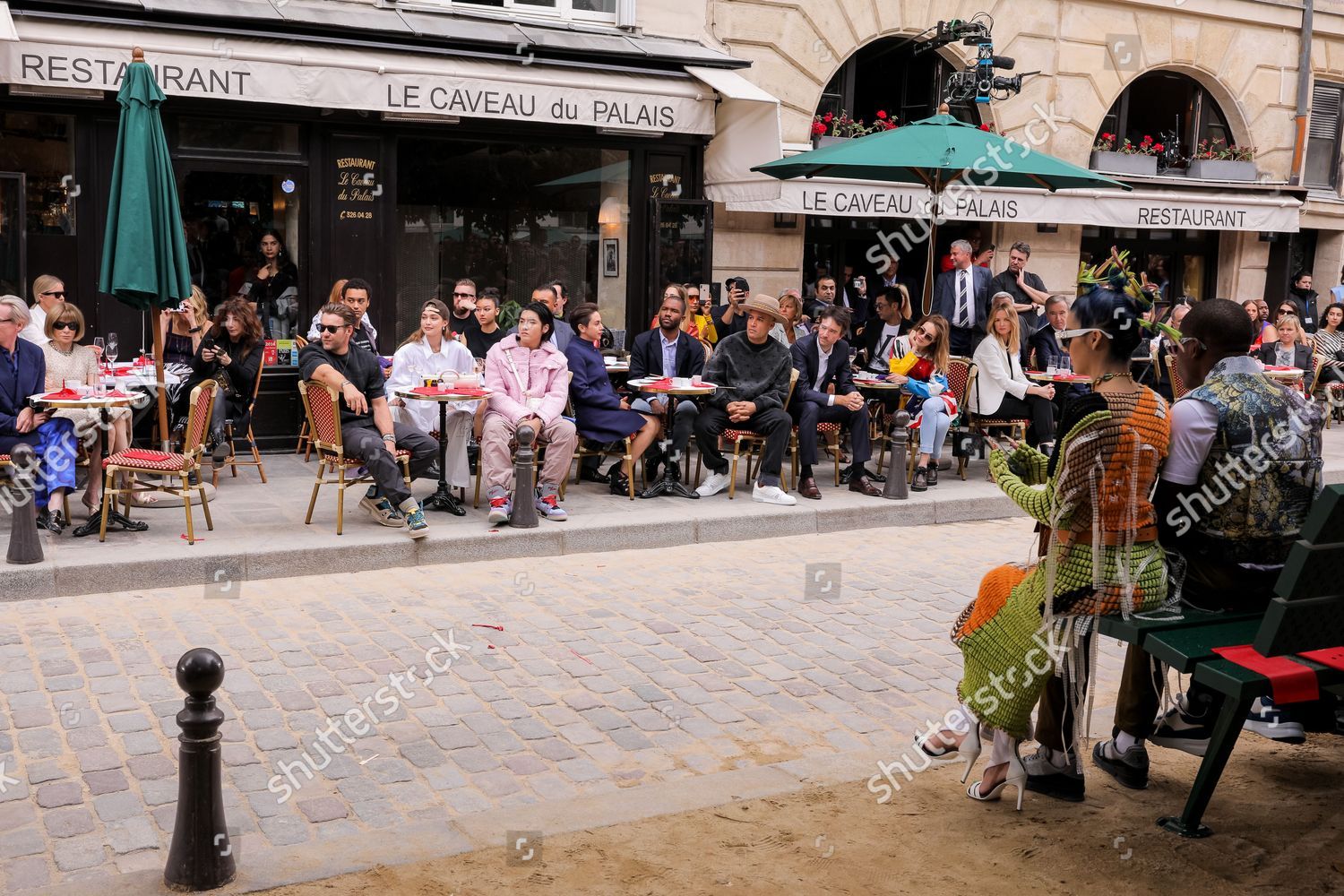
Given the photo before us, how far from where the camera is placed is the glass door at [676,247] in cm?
1373

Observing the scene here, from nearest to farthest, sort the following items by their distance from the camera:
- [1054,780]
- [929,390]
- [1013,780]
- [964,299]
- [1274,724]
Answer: [1013,780] < [1054,780] < [1274,724] < [929,390] < [964,299]

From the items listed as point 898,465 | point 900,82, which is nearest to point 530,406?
point 898,465

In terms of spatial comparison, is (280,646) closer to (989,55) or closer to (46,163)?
(46,163)

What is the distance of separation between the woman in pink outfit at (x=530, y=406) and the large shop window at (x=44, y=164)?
14.2 feet

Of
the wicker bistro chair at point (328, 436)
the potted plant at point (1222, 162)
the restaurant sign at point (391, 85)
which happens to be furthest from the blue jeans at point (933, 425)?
the potted plant at point (1222, 162)

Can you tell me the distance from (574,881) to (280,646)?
297 cm

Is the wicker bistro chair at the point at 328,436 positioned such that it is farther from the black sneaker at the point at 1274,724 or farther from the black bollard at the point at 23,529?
the black sneaker at the point at 1274,724

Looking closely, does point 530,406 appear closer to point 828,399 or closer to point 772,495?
point 772,495

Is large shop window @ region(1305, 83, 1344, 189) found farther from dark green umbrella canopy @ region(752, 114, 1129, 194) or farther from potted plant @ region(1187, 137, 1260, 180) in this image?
dark green umbrella canopy @ region(752, 114, 1129, 194)

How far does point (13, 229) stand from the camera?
35.4 ft

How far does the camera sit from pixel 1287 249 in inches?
758

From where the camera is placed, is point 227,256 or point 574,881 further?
point 227,256

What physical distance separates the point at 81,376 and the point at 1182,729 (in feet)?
23.8

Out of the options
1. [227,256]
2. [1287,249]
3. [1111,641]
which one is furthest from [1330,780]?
[1287,249]
